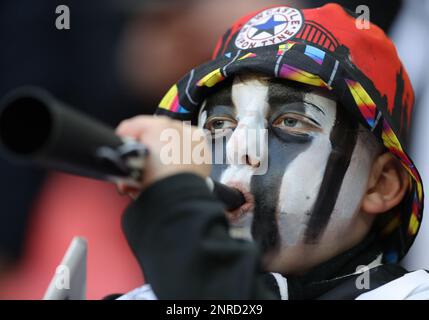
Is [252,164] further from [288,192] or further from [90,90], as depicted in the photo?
[90,90]

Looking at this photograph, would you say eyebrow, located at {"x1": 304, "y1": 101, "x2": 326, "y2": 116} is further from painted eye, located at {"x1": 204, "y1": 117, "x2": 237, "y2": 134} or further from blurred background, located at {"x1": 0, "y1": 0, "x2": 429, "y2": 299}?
blurred background, located at {"x1": 0, "y1": 0, "x2": 429, "y2": 299}

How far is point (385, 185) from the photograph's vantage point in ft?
5.07

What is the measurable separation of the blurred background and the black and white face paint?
3.22 ft

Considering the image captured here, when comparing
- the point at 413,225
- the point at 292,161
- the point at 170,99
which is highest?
the point at 170,99

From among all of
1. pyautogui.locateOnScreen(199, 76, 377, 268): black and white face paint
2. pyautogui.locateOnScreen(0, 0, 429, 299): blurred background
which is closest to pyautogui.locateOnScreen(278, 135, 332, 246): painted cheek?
pyautogui.locateOnScreen(199, 76, 377, 268): black and white face paint

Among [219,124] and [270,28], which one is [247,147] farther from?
[270,28]

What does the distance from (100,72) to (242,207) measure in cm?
129

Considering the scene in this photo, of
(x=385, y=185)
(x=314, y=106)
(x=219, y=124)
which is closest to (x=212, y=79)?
(x=219, y=124)

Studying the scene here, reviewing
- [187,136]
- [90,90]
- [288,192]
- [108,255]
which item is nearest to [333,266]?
[288,192]

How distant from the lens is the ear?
4.93 ft

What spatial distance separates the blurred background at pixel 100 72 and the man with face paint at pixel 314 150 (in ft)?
2.88

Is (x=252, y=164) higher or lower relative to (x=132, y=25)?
lower

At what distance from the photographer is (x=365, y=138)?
149 centimetres

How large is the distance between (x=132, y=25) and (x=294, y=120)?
1.20 metres
